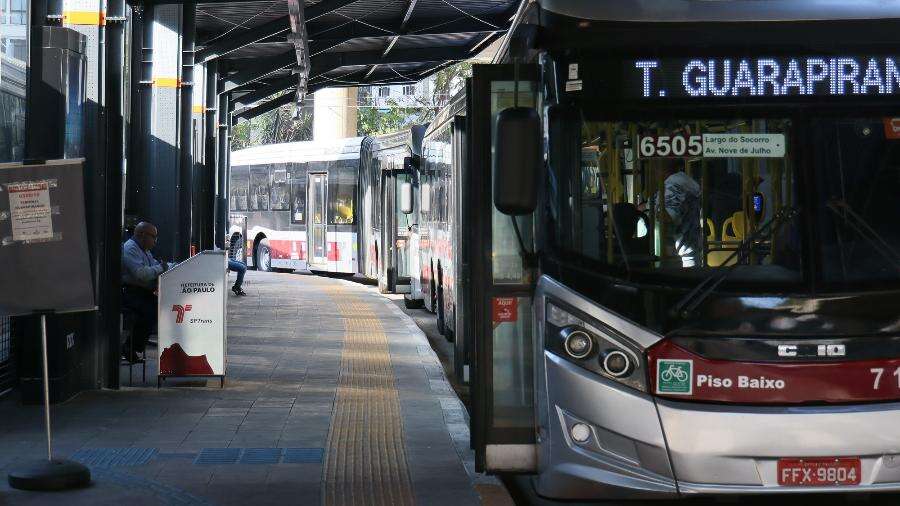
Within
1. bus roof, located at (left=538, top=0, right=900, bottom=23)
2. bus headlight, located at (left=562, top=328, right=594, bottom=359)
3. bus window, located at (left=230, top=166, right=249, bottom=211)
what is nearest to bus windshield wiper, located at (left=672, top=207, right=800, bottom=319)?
bus headlight, located at (left=562, top=328, right=594, bottom=359)

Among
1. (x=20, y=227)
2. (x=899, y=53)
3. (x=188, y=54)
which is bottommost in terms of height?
(x=20, y=227)

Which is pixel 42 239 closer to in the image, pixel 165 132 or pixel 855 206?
pixel 855 206

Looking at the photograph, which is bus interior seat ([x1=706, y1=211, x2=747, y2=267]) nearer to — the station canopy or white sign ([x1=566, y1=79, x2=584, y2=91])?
white sign ([x1=566, y1=79, x2=584, y2=91])

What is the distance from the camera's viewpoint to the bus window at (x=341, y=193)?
33.1 metres

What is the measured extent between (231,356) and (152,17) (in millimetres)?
6389

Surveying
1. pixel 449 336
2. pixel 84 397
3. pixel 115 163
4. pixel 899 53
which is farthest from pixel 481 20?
pixel 899 53

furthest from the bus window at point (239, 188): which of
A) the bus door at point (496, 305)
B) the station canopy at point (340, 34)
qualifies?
the bus door at point (496, 305)

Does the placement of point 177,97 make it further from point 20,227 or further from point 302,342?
point 20,227

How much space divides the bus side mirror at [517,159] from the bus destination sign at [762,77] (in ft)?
1.85

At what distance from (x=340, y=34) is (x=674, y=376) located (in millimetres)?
18743

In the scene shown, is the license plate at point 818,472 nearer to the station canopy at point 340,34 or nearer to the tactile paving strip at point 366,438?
the tactile paving strip at point 366,438

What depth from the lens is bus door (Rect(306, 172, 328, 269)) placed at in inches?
1377

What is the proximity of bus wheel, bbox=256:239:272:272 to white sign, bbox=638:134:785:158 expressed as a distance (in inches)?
1290

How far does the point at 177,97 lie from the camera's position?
1998 cm
